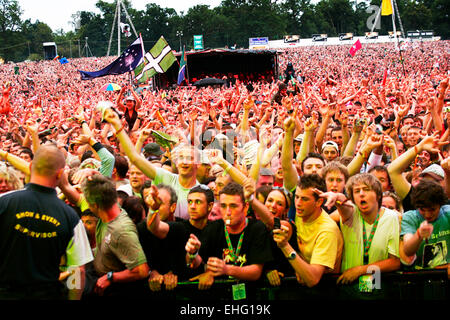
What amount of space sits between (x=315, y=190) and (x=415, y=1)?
336 feet

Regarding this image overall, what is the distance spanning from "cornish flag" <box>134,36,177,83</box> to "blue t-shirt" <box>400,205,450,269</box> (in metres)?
10.9

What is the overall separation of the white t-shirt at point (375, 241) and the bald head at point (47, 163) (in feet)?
6.87

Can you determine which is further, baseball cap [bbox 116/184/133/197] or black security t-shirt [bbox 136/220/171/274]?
baseball cap [bbox 116/184/133/197]

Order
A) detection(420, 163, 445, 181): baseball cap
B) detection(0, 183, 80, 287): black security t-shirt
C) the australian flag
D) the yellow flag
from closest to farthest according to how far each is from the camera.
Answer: detection(0, 183, 80, 287): black security t-shirt < detection(420, 163, 445, 181): baseball cap < the australian flag < the yellow flag

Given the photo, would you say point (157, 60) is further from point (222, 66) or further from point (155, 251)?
point (222, 66)

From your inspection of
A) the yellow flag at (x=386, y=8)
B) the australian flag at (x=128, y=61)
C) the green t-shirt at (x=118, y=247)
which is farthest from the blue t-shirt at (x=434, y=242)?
the yellow flag at (x=386, y=8)

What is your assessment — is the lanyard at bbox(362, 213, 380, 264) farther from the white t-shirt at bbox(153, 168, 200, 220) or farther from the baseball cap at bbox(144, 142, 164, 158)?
the baseball cap at bbox(144, 142, 164, 158)

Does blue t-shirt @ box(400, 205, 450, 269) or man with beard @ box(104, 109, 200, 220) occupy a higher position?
man with beard @ box(104, 109, 200, 220)

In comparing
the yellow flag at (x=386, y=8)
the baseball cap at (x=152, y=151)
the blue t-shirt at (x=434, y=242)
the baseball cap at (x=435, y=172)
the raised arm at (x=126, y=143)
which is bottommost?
the blue t-shirt at (x=434, y=242)

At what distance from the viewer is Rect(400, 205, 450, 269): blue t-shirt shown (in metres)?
3.50

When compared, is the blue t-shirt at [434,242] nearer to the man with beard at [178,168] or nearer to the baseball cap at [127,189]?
the man with beard at [178,168]

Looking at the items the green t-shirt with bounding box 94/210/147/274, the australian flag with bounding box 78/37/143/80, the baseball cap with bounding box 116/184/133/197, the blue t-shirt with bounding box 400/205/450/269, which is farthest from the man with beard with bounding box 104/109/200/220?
the australian flag with bounding box 78/37/143/80

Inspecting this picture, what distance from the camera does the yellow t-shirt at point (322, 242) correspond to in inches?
133
